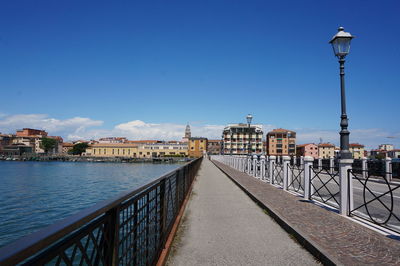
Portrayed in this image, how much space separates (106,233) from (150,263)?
188 cm

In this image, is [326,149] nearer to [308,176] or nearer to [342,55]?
[342,55]

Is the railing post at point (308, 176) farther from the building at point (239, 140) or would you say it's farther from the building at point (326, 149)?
the building at point (326, 149)

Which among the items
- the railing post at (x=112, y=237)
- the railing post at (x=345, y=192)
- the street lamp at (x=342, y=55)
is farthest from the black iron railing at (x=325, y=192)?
Result: the railing post at (x=112, y=237)

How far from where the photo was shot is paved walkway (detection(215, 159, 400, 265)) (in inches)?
164

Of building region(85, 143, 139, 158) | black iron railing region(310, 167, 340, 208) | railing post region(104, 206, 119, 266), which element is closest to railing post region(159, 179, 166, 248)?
railing post region(104, 206, 119, 266)

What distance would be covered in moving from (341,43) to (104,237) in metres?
11.2

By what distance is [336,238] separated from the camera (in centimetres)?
513

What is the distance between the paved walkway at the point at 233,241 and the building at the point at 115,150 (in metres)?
141

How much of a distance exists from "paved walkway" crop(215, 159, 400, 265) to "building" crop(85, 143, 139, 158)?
467 feet

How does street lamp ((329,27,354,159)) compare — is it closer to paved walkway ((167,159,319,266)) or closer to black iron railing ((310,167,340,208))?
black iron railing ((310,167,340,208))

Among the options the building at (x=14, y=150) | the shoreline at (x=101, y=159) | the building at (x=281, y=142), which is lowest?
the shoreline at (x=101, y=159)

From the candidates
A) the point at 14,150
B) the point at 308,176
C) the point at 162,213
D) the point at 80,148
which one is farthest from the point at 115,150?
the point at 162,213

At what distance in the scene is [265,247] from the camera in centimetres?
511

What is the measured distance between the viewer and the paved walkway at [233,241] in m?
4.50
